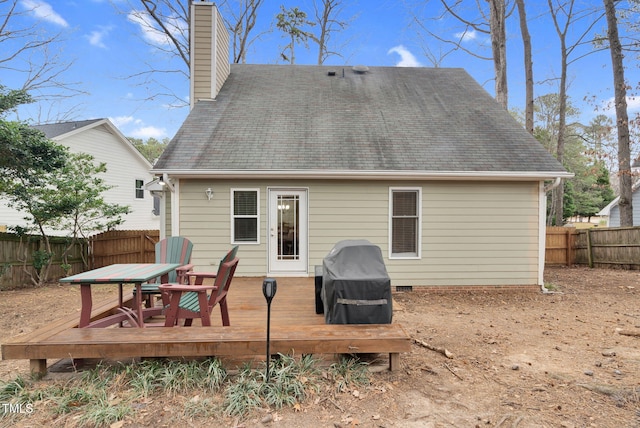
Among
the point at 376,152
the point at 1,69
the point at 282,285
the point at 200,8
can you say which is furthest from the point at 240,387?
the point at 1,69

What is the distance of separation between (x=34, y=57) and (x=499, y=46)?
51.1ft

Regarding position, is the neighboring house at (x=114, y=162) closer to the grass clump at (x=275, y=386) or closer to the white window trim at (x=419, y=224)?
the white window trim at (x=419, y=224)

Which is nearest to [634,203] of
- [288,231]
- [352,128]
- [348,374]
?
[352,128]

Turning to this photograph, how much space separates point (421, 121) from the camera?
8.05 metres

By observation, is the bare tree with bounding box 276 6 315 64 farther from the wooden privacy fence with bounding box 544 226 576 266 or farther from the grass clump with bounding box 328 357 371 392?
the grass clump with bounding box 328 357 371 392

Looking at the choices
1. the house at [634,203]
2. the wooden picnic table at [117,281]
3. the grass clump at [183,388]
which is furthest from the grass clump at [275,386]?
the house at [634,203]

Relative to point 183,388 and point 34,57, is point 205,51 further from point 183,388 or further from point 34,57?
point 183,388

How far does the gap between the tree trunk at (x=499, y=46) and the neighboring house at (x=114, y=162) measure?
1270 centimetres

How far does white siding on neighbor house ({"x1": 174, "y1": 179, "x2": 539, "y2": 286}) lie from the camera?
6676 millimetres

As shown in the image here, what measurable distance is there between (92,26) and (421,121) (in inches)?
543

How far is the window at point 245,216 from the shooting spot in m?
6.66

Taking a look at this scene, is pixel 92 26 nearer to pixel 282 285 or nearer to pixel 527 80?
pixel 282 285

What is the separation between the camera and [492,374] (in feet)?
10.3

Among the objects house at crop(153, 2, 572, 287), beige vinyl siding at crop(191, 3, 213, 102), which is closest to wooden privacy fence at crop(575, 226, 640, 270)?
house at crop(153, 2, 572, 287)
